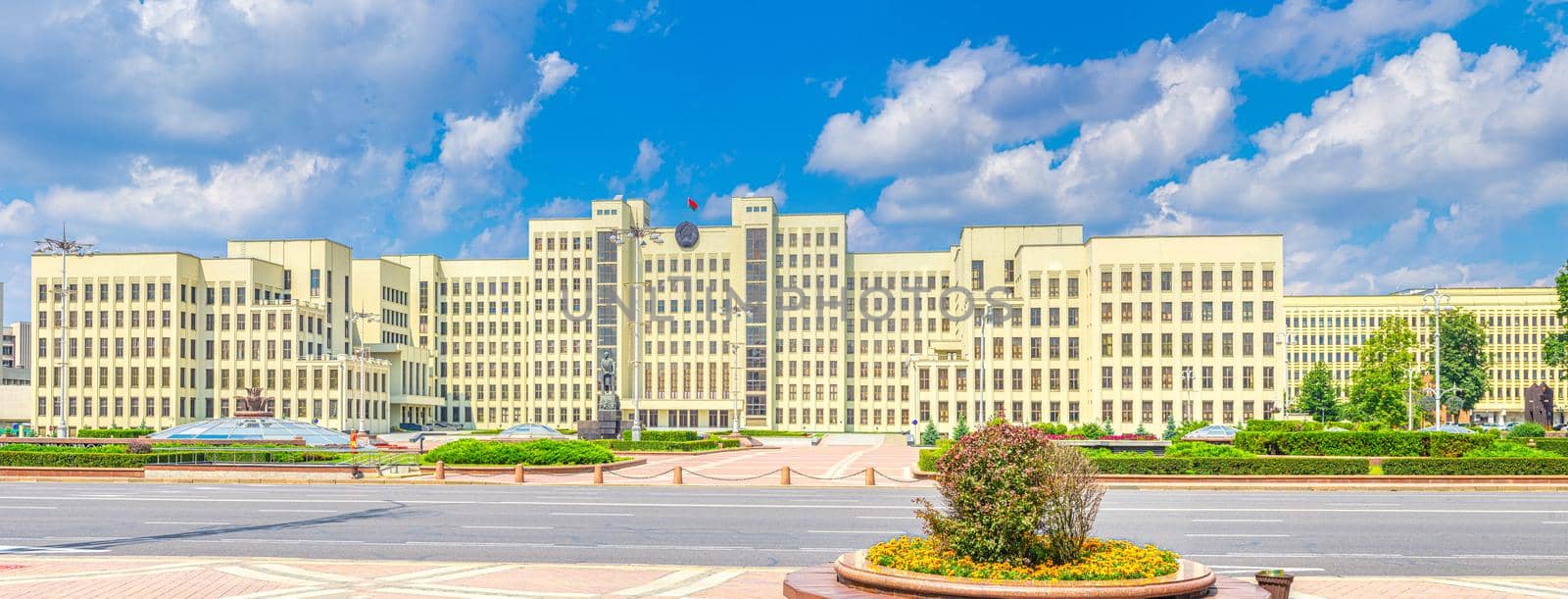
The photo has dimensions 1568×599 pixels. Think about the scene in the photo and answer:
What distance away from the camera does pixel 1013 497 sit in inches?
407

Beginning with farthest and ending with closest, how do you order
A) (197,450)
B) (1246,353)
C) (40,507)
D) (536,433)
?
(1246,353) < (536,433) < (197,450) < (40,507)

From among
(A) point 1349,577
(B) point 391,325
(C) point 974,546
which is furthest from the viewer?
(B) point 391,325

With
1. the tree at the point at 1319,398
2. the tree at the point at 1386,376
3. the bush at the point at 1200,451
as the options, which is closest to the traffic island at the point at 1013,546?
the bush at the point at 1200,451

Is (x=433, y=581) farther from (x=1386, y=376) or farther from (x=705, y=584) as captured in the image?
(x=1386, y=376)

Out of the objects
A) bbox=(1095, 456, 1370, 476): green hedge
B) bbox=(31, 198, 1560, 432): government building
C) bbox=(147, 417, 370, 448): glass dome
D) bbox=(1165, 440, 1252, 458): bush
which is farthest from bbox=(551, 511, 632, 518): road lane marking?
bbox=(31, 198, 1560, 432): government building

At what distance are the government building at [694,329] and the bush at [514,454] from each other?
4760 centimetres

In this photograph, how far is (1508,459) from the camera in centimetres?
3134

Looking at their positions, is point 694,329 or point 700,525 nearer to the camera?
point 700,525

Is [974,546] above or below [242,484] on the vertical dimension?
above

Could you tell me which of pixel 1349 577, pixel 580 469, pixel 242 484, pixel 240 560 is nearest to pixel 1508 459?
pixel 1349 577

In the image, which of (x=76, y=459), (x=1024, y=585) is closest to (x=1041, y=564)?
(x=1024, y=585)

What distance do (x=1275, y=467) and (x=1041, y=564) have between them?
23.6 meters

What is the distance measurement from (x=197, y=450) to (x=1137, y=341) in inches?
2646

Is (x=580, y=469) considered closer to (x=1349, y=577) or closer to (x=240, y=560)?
(x=240, y=560)
